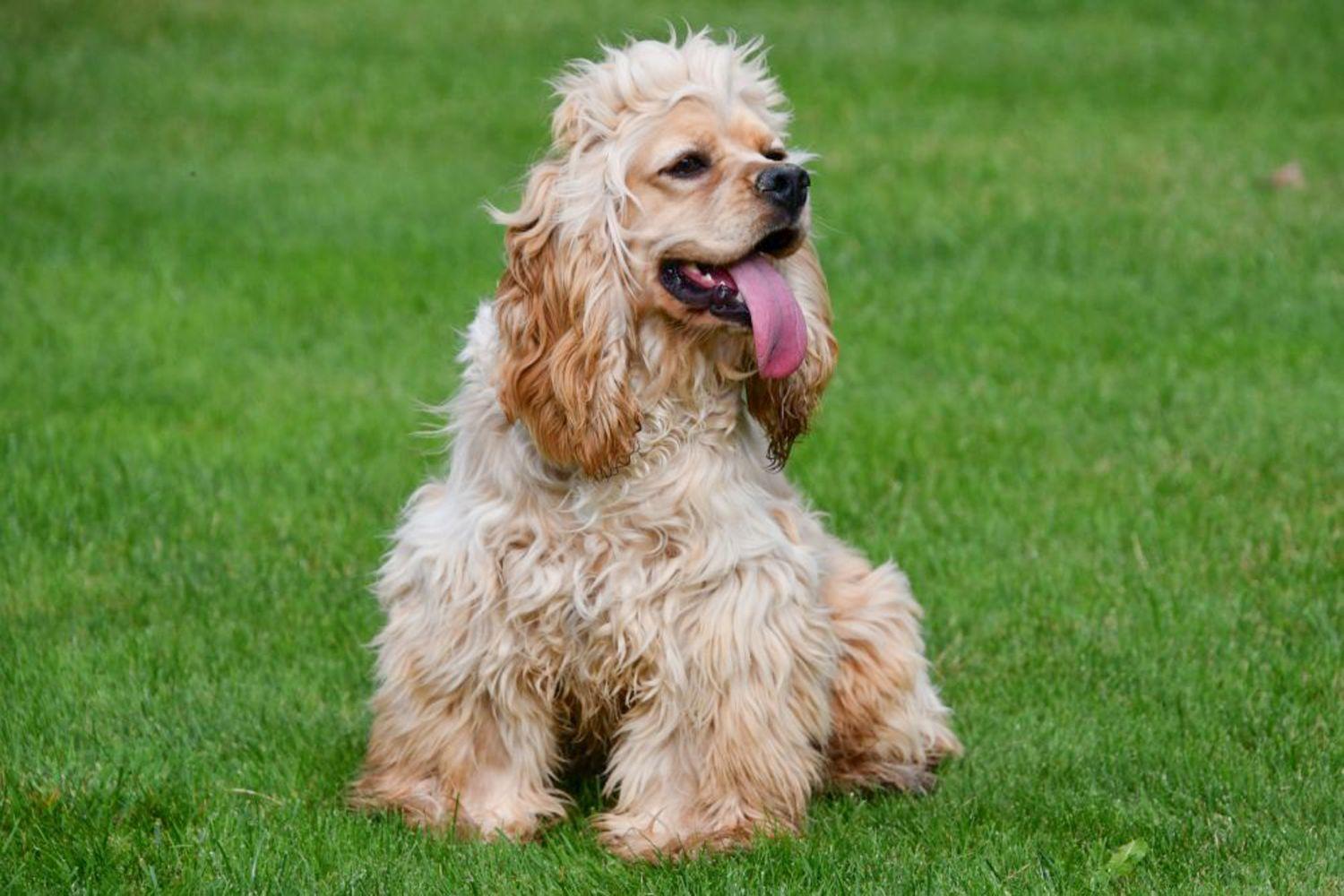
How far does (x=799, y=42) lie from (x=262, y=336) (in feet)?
26.0

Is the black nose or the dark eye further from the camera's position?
the dark eye

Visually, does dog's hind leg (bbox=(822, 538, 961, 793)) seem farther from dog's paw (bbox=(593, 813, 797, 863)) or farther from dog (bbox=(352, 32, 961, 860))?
dog's paw (bbox=(593, 813, 797, 863))

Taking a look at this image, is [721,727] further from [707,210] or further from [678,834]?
[707,210]

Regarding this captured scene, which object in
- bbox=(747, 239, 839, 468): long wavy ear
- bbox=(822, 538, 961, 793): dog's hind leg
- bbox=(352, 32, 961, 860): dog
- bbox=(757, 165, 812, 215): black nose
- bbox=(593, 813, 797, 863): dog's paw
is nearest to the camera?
bbox=(757, 165, 812, 215): black nose

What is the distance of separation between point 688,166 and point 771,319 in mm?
407

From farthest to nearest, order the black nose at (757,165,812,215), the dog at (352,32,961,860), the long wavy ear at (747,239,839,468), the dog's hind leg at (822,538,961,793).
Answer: the dog's hind leg at (822,538,961,793) → the long wavy ear at (747,239,839,468) → the dog at (352,32,961,860) → the black nose at (757,165,812,215)

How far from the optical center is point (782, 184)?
15.8 feet

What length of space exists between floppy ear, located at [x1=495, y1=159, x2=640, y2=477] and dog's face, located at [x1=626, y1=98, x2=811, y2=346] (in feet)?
0.39

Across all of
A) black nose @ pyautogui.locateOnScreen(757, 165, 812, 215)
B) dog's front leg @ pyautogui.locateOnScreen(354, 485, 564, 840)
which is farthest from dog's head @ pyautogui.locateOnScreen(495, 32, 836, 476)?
dog's front leg @ pyautogui.locateOnScreen(354, 485, 564, 840)

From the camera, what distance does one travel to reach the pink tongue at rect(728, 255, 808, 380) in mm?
4855

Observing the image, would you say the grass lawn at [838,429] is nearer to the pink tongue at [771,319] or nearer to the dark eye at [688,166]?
the pink tongue at [771,319]

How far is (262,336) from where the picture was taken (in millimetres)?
9852

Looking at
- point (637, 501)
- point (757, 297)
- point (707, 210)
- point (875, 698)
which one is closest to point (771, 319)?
point (757, 297)

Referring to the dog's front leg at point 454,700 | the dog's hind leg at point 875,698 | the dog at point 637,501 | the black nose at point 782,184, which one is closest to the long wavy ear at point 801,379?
the dog at point 637,501
